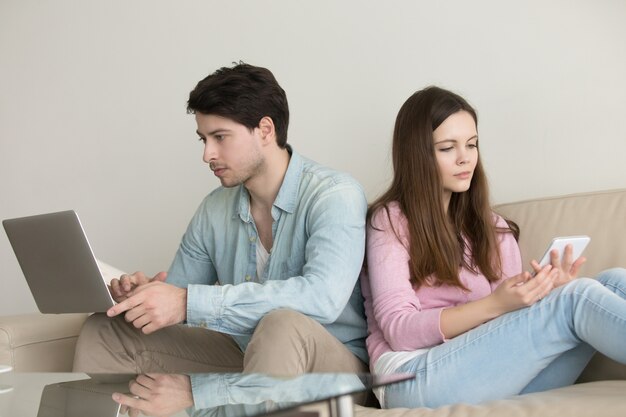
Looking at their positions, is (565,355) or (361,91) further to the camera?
(361,91)

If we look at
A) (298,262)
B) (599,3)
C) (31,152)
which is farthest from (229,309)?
(31,152)

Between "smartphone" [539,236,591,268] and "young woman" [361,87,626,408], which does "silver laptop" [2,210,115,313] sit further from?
"smartphone" [539,236,591,268]

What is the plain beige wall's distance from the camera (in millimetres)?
2777

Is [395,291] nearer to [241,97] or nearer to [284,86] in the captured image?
[241,97]

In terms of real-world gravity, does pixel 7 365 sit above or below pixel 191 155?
below

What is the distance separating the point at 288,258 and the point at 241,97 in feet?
1.49

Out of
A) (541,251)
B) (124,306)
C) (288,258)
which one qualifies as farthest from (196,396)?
(541,251)

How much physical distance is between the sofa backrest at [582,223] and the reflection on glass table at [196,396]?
1045 mm

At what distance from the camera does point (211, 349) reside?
2.42 meters

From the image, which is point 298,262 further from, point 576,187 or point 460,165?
point 576,187

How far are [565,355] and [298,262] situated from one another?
0.72 m

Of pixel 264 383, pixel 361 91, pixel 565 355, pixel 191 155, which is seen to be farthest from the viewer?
pixel 191 155

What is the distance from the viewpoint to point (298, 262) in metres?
2.32

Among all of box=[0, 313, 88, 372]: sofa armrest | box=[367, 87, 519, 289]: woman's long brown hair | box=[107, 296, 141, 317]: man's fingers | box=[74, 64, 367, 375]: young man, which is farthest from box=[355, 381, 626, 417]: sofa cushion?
box=[0, 313, 88, 372]: sofa armrest
